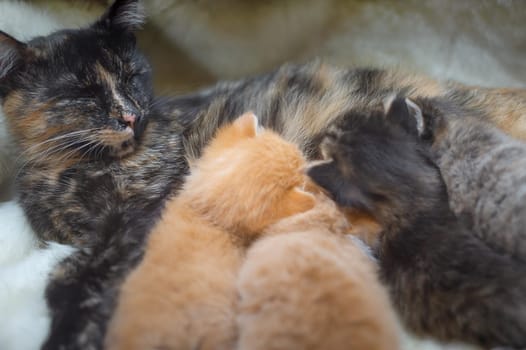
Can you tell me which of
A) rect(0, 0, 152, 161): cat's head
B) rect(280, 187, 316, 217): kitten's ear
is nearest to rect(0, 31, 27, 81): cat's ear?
rect(0, 0, 152, 161): cat's head

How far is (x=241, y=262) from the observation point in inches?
37.7

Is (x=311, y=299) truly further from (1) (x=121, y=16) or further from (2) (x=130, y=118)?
(1) (x=121, y=16)

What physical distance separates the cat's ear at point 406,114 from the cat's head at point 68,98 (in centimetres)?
60

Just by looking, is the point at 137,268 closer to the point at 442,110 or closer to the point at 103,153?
the point at 103,153

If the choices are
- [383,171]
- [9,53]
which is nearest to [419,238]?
[383,171]

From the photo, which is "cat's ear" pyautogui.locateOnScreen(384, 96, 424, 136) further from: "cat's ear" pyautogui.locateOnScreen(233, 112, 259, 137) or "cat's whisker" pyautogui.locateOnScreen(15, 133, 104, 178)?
"cat's whisker" pyautogui.locateOnScreen(15, 133, 104, 178)

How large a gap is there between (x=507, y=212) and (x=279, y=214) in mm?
450

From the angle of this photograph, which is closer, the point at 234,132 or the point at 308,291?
the point at 308,291

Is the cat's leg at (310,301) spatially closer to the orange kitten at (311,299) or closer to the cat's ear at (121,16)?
the orange kitten at (311,299)

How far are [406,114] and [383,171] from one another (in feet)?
0.59

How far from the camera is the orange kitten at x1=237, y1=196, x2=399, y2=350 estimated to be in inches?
29.8

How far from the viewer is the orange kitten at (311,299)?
0.76 m

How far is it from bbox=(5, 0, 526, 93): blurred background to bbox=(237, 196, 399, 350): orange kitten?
842mm

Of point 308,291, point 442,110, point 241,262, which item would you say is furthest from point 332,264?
point 442,110
